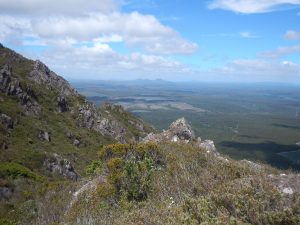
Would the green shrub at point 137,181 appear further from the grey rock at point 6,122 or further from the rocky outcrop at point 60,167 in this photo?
the grey rock at point 6,122

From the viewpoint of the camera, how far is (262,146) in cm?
15238

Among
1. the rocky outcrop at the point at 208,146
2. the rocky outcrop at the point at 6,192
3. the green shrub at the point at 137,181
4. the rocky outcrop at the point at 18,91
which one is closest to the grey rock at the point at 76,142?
the rocky outcrop at the point at 18,91

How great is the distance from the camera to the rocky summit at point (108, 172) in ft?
28.6

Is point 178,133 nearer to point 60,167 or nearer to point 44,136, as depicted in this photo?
point 60,167

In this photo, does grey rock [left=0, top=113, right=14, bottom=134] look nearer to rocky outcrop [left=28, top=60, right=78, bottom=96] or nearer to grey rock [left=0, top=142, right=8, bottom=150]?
grey rock [left=0, top=142, right=8, bottom=150]

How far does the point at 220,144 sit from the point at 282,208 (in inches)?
5678

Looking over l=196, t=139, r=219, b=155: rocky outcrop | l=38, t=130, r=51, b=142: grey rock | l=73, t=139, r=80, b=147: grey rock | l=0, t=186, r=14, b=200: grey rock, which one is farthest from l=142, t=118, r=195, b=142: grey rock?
l=73, t=139, r=80, b=147: grey rock

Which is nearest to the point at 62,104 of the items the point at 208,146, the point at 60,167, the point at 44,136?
the point at 44,136

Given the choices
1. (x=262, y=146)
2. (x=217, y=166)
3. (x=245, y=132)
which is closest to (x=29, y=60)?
(x=217, y=166)

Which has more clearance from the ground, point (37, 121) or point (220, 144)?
point (37, 121)

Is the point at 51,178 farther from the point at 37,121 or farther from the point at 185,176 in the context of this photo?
the point at 185,176

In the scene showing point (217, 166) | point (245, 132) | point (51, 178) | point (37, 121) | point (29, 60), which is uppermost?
point (29, 60)

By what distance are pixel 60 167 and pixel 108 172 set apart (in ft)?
92.2

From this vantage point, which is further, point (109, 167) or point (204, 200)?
point (109, 167)
